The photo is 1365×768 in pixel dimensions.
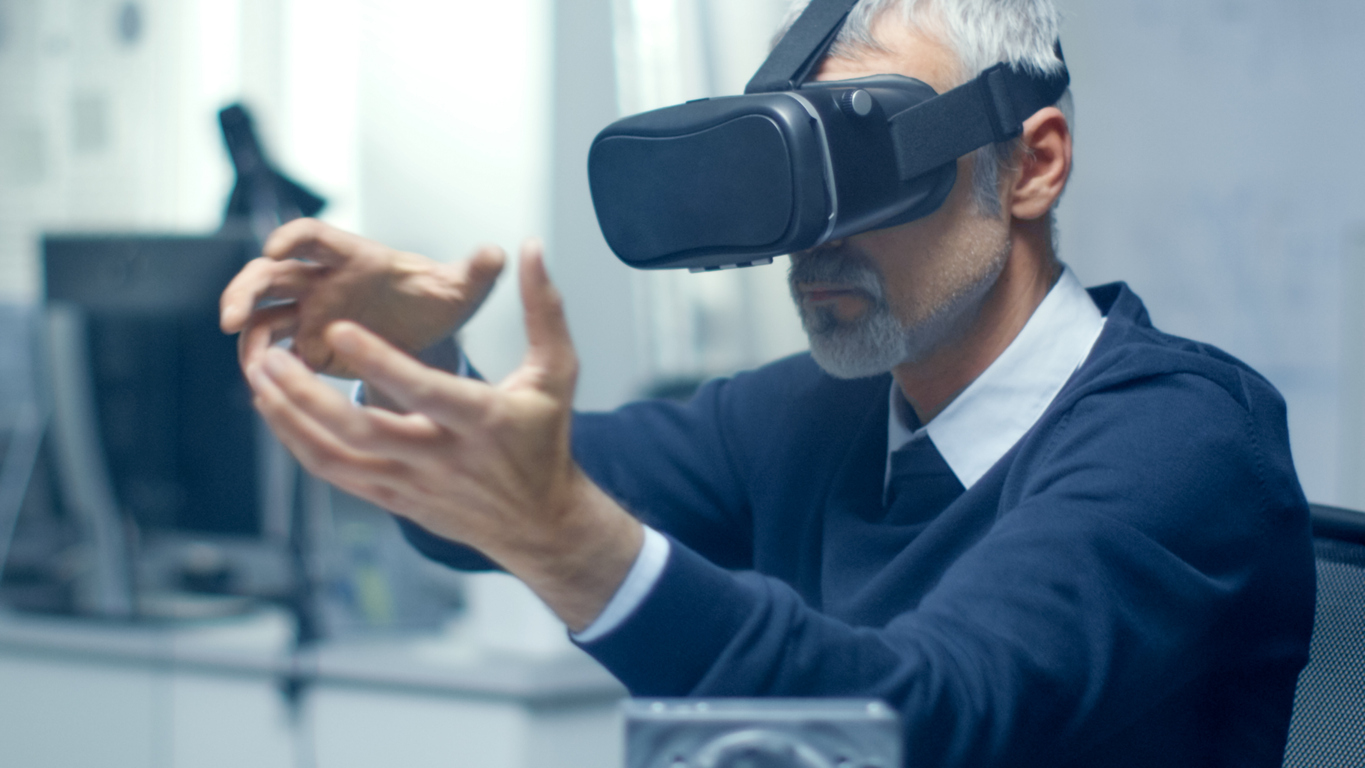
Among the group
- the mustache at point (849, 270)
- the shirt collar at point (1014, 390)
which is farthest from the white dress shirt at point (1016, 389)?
the mustache at point (849, 270)

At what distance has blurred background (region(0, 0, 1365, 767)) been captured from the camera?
1.50 m

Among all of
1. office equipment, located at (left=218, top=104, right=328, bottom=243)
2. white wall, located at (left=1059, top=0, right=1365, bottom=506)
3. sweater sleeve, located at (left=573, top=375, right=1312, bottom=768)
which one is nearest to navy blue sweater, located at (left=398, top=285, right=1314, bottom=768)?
sweater sleeve, located at (left=573, top=375, right=1312, bottom=768)

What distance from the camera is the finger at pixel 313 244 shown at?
583 millimetres

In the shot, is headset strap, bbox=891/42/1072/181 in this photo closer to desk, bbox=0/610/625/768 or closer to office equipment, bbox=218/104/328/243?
office equipment, bbox=218/104/328/243

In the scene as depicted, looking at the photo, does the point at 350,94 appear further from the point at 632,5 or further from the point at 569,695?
the point at 569,695

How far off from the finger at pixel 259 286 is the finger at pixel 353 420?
148mm

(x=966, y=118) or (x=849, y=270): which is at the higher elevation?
(x=966, y=118)

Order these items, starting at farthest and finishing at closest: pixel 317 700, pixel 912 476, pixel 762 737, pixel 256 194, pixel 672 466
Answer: pixel 317 700, pixel 256 194, pixel 672 466, pixel 912 476, pixel 762 737

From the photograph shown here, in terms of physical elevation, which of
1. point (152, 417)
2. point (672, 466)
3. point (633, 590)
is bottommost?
point (152, 417)

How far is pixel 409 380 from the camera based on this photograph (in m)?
0.39

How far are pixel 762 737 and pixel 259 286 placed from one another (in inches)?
15.2

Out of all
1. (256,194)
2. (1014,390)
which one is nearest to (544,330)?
(1014,390)

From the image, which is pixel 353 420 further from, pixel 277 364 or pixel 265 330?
pixel 265 330

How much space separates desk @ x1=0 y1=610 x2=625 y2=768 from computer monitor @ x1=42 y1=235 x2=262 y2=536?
0.60 ft
